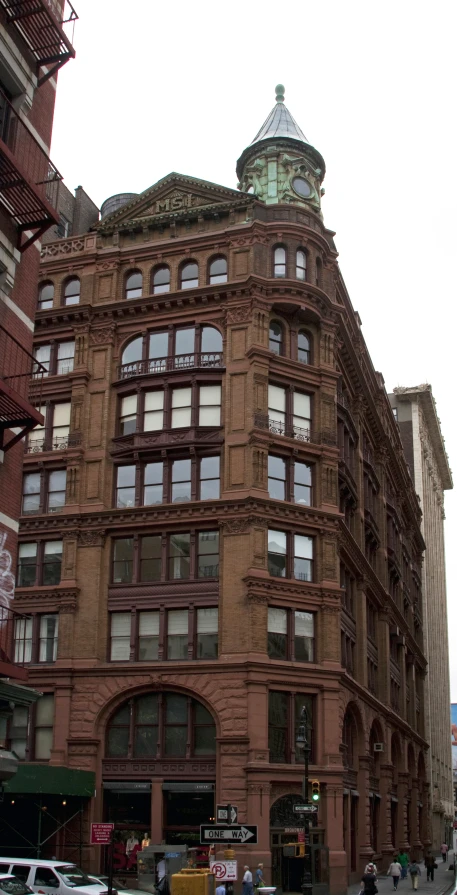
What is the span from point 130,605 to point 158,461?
6.39 metres

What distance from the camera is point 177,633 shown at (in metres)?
41.8

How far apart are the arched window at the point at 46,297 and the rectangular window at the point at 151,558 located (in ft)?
43.3

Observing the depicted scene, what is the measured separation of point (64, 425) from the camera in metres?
46.8

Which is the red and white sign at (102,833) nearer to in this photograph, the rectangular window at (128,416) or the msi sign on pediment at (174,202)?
the rectangular window at (128,416)

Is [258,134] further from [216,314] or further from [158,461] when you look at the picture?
[158,461]

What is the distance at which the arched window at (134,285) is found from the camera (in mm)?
47719

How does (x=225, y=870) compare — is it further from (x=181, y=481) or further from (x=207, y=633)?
(x=181, y=481)

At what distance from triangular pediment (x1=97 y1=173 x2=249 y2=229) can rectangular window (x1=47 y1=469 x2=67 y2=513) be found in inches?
485

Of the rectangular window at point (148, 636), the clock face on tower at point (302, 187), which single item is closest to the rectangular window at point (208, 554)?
the rectangular window at point (148, 636)

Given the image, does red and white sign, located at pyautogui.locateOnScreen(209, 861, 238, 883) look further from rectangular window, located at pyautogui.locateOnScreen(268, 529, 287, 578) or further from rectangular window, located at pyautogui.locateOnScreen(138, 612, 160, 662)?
rectangular window, located at pyautogui.locateOnScreen(268, 529, 287, 578)

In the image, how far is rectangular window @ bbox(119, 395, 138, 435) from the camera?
45625mm

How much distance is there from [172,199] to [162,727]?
2433cm

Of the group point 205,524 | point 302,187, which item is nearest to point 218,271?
point 302,187

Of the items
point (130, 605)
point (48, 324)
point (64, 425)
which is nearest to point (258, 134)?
point (48, 324)
